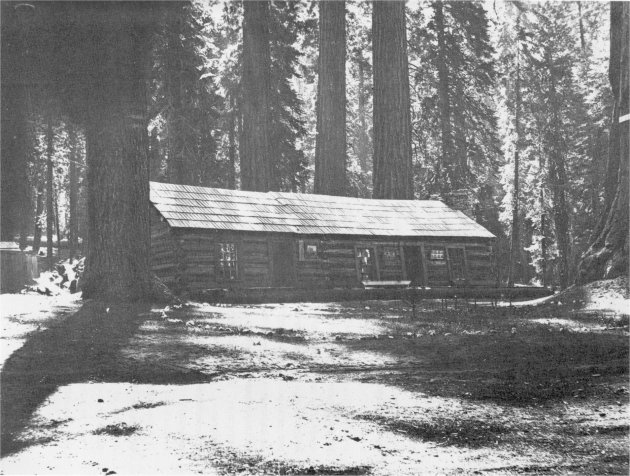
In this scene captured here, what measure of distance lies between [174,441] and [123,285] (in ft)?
31.4

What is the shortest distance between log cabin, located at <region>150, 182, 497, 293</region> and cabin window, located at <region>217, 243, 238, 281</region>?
4 cm

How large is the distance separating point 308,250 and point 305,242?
0.33 meters

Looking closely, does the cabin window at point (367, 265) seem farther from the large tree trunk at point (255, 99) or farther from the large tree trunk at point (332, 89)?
the large tree trunk at point (255, 99)

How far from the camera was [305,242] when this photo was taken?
84.6ft

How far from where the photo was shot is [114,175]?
46.6 ft

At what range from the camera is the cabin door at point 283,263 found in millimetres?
25141

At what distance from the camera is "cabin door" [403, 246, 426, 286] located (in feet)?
92.0

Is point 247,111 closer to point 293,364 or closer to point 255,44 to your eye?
point 255,44

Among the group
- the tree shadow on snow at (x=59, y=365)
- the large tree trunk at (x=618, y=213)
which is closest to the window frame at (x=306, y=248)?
the large tree trunk at (x=618, y=213)

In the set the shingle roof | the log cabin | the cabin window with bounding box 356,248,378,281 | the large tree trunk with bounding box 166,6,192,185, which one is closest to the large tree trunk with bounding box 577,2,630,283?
the log cabin

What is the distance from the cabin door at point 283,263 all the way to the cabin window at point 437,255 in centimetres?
645

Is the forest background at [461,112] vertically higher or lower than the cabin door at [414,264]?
higher

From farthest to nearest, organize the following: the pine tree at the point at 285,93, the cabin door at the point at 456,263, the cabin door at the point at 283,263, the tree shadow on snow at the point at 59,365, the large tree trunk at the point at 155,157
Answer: the large tree trunk at the point at 155,157
the pine tree at the point at 285,93
the cabin door at the point at 456,263
the cabin door at the point at 283,263
the tree shadow on snow at the point at 59,365

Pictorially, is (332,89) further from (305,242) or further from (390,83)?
(305,242)
